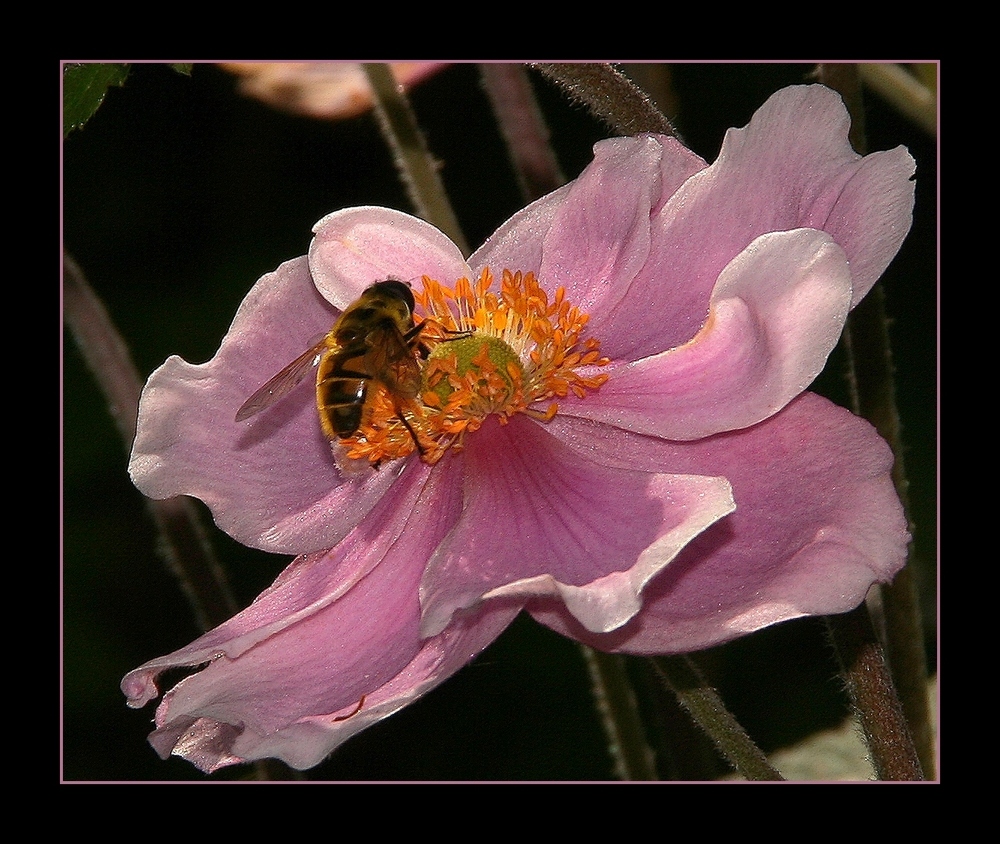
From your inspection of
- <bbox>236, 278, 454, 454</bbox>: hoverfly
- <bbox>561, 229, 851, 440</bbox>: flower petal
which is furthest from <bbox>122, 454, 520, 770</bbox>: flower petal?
<bbox>561, 229, 851, 440</bbox>: flower petal

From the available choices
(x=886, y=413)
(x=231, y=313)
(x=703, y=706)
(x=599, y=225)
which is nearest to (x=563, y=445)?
(x=599, y=225)

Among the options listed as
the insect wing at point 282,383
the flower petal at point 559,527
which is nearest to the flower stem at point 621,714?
the flower petal at point 559,527

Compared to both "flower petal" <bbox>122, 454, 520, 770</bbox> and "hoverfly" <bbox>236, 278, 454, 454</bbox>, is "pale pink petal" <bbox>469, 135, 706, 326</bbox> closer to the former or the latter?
"hoverfly" <bbox>236, 278, 454, 454</bbox>

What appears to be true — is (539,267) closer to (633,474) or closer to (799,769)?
(633,474)

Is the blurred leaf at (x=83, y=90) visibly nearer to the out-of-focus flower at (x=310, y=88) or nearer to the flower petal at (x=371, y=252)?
the flower petal at (x=371, y=252)

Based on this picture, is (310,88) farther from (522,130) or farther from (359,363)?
(359,363)
